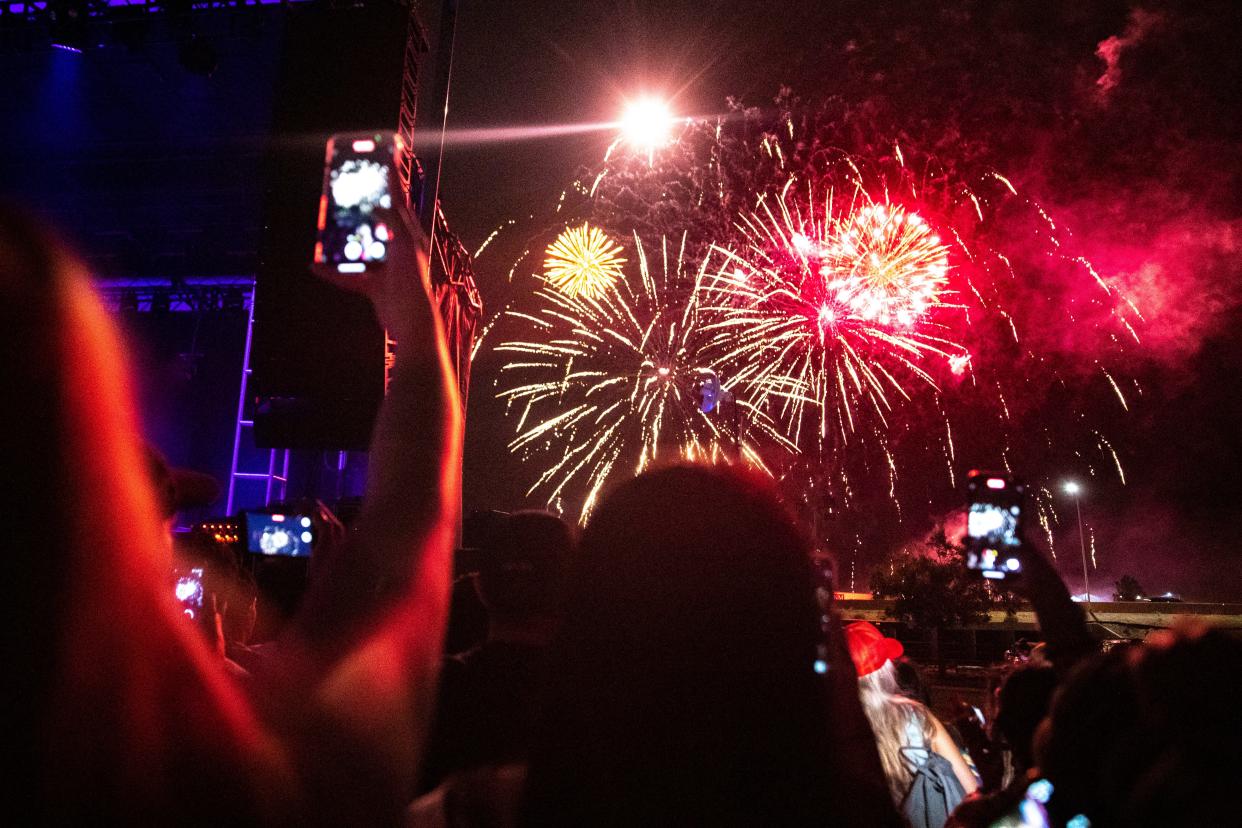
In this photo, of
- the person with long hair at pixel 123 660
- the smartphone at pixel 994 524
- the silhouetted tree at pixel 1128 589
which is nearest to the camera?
the person with long hair at pixel 123 660

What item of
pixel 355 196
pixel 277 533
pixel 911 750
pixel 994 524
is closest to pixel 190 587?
pixel 277 533

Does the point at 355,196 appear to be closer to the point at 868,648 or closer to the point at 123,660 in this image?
the point at 123,660

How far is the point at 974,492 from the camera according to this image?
132 inches

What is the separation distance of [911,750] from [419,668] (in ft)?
12.2

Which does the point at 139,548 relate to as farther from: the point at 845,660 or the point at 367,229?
the point at 845,660

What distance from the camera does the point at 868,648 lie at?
4301 millimetres

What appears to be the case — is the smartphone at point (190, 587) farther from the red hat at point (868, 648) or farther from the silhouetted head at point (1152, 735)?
the silhouetted head at point (1152, 735)

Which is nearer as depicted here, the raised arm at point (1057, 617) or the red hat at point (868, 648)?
the raised arm at point (1057, 617)

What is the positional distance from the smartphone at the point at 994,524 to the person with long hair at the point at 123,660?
2.78 meters

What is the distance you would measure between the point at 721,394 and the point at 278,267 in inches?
235

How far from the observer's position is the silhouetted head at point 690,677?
3.68 feet

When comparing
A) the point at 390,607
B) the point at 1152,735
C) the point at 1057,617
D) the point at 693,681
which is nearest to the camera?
the point at 390,607

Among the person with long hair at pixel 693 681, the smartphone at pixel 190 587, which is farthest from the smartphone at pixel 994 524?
the smartphone at pixel 190 587

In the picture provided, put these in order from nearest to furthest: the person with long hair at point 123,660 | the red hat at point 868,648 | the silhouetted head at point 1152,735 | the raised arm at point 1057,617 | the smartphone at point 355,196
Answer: the person with long hair at point 123,660, the silhouetted head at point 1152,735, the smartphone at point 355,196, the raised arm at point 1057,617, the red hat at point 868,648
